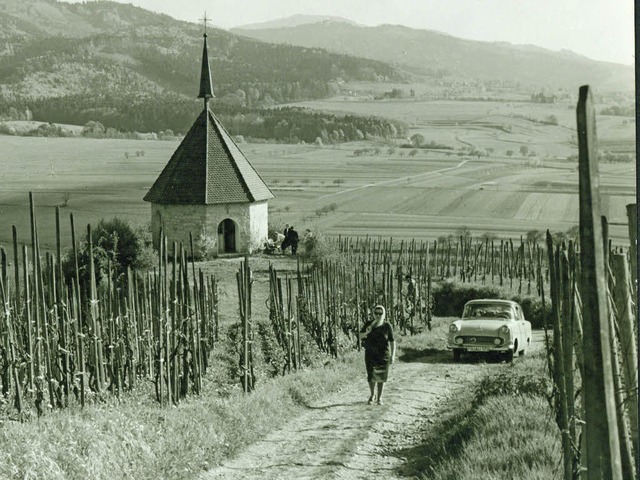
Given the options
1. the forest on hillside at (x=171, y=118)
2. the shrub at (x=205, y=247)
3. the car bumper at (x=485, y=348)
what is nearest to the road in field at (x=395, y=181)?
the forest on hillside at (x=171, y=118)

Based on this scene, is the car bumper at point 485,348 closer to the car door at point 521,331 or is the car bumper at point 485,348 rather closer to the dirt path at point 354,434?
the car door at point 521,331

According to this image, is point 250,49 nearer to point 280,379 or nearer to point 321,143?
point 321,143

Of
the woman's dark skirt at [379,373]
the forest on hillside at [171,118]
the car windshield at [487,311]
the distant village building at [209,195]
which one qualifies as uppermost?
the forest on hillside at [171,118]

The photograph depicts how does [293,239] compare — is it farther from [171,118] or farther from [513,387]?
[513,387]

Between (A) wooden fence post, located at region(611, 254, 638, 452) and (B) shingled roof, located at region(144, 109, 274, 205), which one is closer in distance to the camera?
(A) wooden fence post, located at region(611, 254, 638, 452)

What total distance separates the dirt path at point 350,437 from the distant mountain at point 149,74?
139 feet

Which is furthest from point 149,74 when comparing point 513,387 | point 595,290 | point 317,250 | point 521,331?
point 595,290

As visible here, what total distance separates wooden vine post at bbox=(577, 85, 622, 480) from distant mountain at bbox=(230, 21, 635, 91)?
128 ft

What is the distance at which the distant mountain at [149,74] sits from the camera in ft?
180

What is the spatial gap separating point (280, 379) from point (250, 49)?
230 feet

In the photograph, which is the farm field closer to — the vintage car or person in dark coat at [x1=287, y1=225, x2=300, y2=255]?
person in dark coat at [x1=287, y1=225, x2=300, y2=255]

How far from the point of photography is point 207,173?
34.8m

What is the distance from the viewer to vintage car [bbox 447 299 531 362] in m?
16.0

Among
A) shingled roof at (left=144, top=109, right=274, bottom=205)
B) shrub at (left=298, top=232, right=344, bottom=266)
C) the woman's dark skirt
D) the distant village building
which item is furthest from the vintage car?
shingled roof at (left=144, top=109, right=274, bottom=205)
